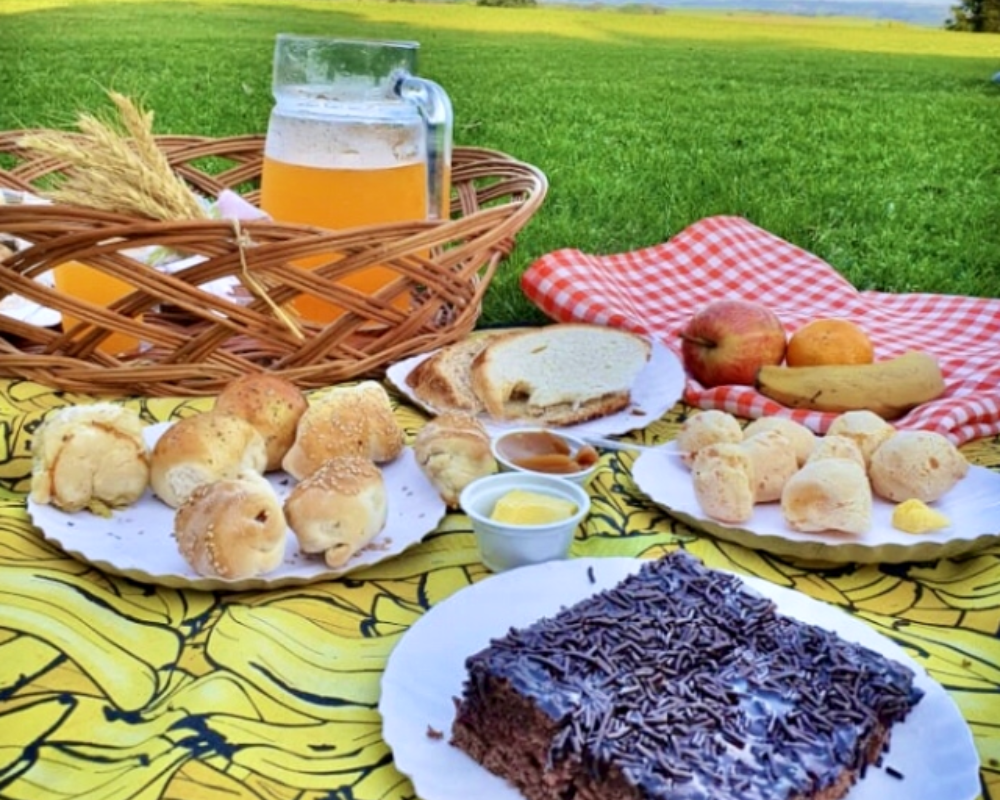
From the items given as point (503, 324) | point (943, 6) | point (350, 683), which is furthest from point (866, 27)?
point (350, 683)

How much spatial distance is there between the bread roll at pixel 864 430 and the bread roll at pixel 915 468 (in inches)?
1.4

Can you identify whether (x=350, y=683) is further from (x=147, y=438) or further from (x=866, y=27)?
(x=866, y=27)

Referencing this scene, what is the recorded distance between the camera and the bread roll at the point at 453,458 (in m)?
1.04

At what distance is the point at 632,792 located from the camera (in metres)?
0.63

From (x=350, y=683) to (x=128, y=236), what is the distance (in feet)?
2.02

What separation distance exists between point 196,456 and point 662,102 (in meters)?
3.69

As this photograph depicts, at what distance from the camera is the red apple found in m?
1.44

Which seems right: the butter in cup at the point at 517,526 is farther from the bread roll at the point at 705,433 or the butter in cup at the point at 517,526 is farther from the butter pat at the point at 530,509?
the bread roll at the point at 705,433

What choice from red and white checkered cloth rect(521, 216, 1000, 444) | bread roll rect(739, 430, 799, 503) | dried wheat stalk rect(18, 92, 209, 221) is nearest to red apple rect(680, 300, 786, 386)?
red and white checkered cloth rect(521, 216, 1000, 444)

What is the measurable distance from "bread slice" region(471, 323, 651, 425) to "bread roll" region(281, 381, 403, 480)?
0.20 m

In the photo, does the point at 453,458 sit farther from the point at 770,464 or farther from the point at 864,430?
the point at 864,430

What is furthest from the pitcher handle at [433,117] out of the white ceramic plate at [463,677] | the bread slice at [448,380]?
the white ceramic plate at [463,677]

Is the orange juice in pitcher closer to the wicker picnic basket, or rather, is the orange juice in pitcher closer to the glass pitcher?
the wicker picnic basket

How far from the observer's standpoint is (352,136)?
1.40 meters
